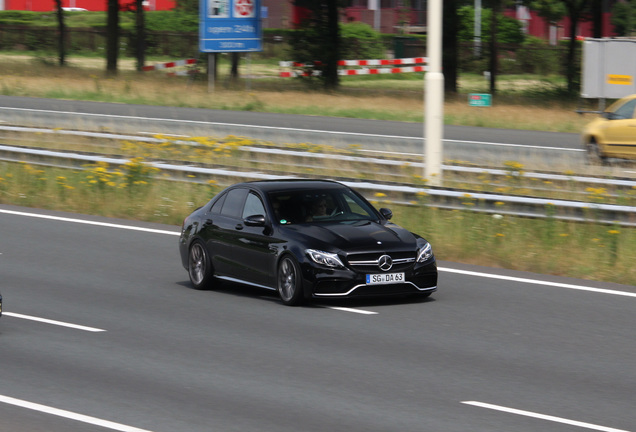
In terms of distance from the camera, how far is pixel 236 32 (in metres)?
47.3

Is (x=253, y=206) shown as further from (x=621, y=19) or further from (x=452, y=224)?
(x=621, y=19)

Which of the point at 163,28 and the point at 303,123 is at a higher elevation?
the point at 163,28

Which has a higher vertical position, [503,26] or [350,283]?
[503,26]

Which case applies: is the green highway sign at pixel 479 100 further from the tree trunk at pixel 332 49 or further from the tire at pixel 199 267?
the tire at pixel 199 267

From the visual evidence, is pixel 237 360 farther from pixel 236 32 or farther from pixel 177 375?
pixel 236 32

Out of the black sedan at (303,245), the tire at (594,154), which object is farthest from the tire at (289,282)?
the tire at (594,154)

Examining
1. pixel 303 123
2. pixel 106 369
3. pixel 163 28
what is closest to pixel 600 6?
pixel 303 123

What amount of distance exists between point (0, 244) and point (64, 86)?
32.6 m

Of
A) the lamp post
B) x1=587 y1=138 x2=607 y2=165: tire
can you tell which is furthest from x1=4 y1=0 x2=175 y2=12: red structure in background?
the lamp post

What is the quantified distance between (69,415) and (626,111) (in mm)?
19510

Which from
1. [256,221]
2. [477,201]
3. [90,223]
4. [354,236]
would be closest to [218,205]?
[256,221]

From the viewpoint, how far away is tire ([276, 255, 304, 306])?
12.0 m

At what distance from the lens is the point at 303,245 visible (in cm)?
1205

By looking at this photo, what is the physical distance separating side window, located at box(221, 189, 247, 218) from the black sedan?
0.01 metres
